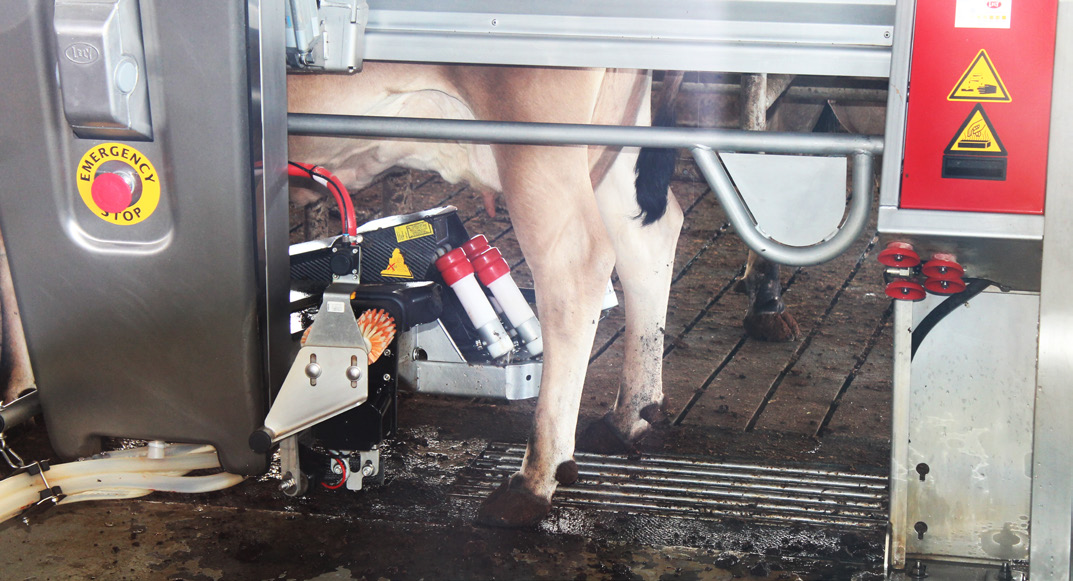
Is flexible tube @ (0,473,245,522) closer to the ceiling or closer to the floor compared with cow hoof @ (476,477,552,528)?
closer to the ceiling

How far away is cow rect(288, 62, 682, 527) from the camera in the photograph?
6.82 ft

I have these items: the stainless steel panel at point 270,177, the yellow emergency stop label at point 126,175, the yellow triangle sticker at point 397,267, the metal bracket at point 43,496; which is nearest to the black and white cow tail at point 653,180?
the yellow triangle sticker at point 397,267

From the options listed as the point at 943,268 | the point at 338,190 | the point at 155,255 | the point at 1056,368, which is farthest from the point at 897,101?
the point at 155,255

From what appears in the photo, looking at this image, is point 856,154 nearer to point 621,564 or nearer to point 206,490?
point 621,564

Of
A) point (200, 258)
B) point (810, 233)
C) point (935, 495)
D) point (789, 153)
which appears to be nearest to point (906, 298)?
point (810, 233)

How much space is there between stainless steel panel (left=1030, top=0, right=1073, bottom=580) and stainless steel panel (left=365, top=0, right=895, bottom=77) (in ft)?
0.97

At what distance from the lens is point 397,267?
7.48ft

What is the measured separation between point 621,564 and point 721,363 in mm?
1095

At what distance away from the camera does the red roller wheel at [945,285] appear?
166 cm

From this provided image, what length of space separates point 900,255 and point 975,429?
509 mm

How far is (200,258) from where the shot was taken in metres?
1.61

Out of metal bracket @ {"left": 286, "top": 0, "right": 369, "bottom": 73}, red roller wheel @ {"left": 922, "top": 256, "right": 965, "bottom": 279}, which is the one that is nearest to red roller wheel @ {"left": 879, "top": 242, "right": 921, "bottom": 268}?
red roller wheel @ {"left": 922, "top": 256, "right": 965, "bottom": 279}

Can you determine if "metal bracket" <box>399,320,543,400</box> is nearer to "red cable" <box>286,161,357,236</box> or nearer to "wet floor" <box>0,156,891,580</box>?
"wet floor" <box>0,156,891,580</box>

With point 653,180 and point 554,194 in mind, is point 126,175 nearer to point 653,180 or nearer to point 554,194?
point 554,194
